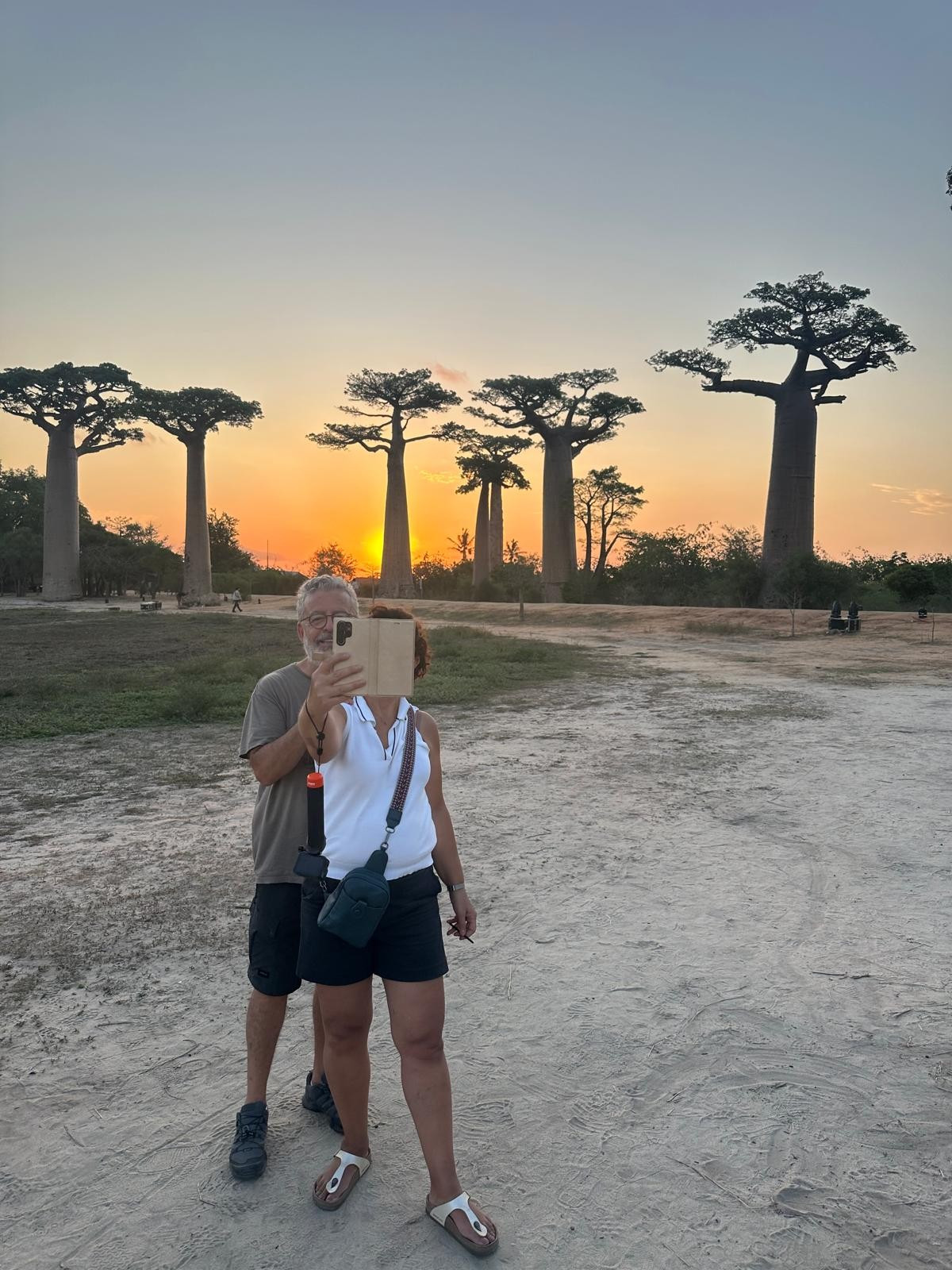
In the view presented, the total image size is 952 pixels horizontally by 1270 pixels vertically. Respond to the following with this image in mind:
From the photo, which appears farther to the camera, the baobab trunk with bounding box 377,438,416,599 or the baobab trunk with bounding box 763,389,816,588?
the baobab trunk with bounding box 377,438,416,599

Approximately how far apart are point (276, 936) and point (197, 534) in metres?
42.9

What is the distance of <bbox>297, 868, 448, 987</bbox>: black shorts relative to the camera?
1.96m

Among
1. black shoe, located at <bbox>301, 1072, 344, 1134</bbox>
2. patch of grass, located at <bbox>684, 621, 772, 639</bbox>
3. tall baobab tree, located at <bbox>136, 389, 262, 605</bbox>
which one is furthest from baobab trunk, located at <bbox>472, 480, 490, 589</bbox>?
black shoe, located at <bbox>301, 1072, 344, 1134</bbox>

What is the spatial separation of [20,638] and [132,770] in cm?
1451

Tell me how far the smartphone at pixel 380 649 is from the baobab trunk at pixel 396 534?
1765 inches

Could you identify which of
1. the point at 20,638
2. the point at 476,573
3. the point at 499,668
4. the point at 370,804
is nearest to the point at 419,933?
the point at 370,804

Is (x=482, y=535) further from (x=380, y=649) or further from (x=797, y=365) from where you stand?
(x=380, y=649)

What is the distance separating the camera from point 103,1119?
8.19ft

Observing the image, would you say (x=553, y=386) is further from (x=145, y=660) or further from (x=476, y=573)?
(x=145, y=660)

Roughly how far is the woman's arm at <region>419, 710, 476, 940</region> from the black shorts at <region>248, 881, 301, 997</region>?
388mm

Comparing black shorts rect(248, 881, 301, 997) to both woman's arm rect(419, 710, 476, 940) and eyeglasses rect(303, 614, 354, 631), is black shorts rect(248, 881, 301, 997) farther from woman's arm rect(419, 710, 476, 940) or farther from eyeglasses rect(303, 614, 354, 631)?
eyeglasses rect(303, 614, 354, 631)

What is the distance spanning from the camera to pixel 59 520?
42094 mm

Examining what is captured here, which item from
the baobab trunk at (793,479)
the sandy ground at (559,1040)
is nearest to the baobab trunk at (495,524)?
the baobab trunk at (793,479)

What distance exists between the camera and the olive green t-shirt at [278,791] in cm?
224
